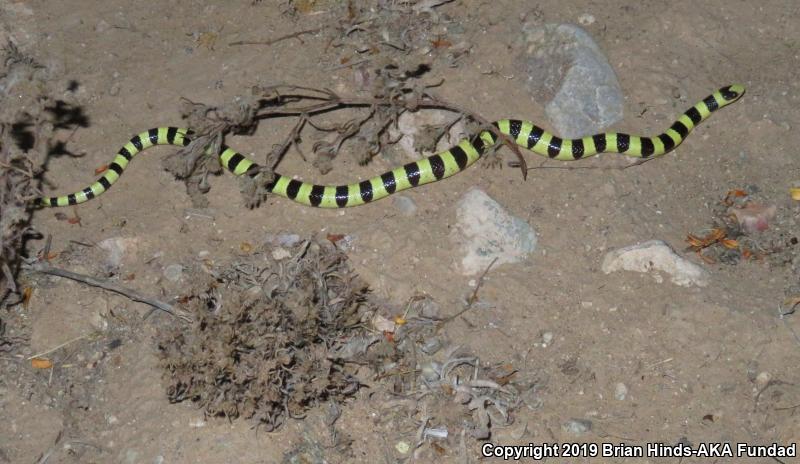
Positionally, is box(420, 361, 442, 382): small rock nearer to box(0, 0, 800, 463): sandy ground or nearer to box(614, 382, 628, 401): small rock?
box(0, 0, 800, 463): sandy ground

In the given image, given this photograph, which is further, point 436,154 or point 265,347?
point 436,154

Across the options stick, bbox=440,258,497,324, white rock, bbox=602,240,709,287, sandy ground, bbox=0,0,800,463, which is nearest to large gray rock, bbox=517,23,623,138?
sandy ground, bbox=0,0,800,463

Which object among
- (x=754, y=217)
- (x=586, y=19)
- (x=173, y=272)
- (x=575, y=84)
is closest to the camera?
(x=173, y=272)

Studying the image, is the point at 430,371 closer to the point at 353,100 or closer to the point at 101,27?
the point at 353,100

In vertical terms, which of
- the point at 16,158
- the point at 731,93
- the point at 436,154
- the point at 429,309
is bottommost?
the point at 429,309

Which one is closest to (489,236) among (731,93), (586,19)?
(586,19)

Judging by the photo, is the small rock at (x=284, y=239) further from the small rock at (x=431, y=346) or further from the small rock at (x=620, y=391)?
the small rock at (x=620, y=391)

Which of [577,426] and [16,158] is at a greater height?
[16,158]
